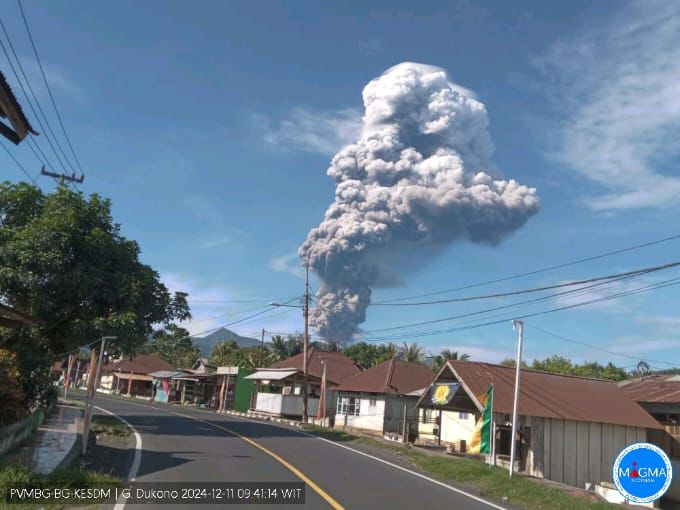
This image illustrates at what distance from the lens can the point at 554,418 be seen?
2366cm

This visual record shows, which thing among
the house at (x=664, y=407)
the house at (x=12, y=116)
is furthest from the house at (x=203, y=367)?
the house at (x=12, y=116)

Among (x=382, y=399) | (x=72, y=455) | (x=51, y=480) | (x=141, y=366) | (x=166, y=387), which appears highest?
(x=141, y=366)

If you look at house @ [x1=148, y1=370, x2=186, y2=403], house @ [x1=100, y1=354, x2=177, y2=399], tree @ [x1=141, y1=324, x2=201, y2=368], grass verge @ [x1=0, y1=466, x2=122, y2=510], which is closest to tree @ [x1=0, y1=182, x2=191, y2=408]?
grass verge @ [x1=0, y1=466, x2=122, y2=510]

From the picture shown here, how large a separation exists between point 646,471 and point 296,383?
152 ft

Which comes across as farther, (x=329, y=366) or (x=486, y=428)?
(x=329, y=366)

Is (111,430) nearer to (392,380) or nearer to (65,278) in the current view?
(65,278)

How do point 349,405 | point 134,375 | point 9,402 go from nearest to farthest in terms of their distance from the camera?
1. point 9,402
2. point 349,405
3. point 134,375

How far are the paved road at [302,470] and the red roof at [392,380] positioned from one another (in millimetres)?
16810

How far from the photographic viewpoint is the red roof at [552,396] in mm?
24047

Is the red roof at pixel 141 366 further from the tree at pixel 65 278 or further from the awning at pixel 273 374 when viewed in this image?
the tree at pixel 65 278

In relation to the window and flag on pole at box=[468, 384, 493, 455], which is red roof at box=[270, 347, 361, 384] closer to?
the window

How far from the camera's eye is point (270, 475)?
1464 cm

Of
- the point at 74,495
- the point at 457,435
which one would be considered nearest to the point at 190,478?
the point at 74,495

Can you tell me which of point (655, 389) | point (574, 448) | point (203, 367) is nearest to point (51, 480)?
point (574, 448)
